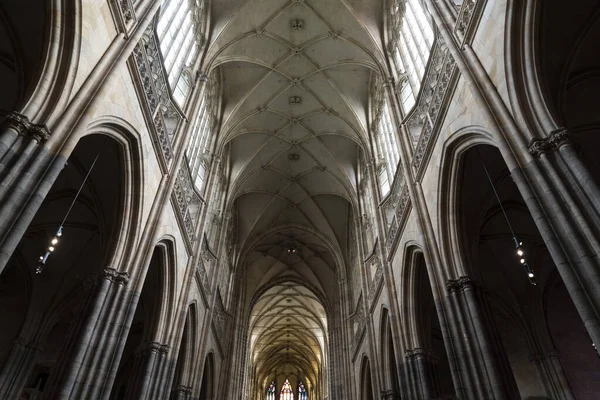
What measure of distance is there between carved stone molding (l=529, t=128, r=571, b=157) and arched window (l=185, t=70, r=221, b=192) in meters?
12.0

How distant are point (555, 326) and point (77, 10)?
17618 millimetres

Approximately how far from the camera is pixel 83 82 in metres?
8.03

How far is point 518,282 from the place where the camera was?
53.7 ft

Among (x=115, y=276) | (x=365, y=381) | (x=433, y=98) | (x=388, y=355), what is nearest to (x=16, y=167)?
(x=115, y=276)

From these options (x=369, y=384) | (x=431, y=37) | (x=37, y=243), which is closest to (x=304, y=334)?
(x=369, y=384)

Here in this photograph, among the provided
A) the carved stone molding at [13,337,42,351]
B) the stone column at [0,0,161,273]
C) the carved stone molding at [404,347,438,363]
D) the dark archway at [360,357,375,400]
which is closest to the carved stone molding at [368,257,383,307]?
the dark archway at [360,357,375,400]

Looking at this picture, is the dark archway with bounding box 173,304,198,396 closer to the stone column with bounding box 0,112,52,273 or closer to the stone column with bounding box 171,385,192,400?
the stone column with bounding box 171,385,192,400

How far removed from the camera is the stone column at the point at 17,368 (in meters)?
13.9

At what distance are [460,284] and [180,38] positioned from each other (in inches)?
474

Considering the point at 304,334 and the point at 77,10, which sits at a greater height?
the point at 304,334

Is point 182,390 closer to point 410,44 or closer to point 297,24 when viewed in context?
point 410,44

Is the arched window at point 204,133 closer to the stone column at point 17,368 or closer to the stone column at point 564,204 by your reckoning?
the stone column at point 17,368

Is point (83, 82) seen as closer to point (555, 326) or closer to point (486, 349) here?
point (486, 349)

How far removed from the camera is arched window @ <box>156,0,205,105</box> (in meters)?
13.7
